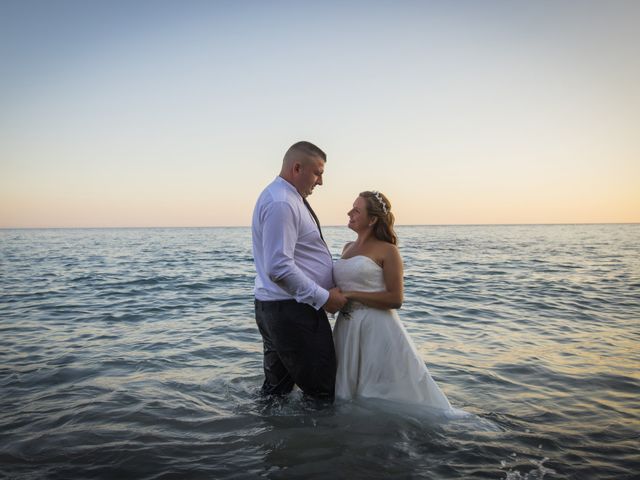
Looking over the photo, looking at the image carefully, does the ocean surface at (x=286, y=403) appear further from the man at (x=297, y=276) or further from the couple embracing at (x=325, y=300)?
the man at (x=297, y=276)

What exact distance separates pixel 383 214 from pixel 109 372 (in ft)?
14.6

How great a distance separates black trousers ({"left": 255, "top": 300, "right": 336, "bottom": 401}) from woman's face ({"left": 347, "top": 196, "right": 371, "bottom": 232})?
3.19 ft

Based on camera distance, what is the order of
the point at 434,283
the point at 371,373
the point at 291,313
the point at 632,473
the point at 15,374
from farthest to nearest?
the point at 434,283, the point at 15,374, the point at 371,373, the point at 291,313, the point at 632,473

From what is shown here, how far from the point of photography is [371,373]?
14.1 feet

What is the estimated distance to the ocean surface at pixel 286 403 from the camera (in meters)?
3.59

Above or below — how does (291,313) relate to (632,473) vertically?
above

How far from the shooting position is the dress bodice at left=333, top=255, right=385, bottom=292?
4242mm

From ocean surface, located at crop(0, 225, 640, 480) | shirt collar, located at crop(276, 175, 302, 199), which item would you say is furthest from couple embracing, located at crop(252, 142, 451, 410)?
ocean surface, located at crop(0, 225, 640, 480)

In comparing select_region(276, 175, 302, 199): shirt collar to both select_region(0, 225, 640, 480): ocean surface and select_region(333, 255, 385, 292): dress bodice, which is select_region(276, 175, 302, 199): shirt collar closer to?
select_region(333, 255, 385, 292): dress bodice

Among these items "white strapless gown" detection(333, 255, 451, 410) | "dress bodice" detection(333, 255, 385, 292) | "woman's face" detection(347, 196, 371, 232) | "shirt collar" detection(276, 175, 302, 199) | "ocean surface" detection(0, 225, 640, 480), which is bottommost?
"ocean surface" detection(0, 225, 640, 480)

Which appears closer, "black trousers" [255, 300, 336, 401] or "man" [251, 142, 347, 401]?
"man" [251, 142, 347, 401]

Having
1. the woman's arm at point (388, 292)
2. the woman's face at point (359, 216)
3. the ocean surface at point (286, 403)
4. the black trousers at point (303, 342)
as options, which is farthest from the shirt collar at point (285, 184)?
the ocean surface at point (286, 403)

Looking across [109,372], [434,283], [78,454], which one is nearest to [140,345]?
[109,372]

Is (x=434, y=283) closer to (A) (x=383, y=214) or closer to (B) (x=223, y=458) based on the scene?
(A) (x=383, y=214)
